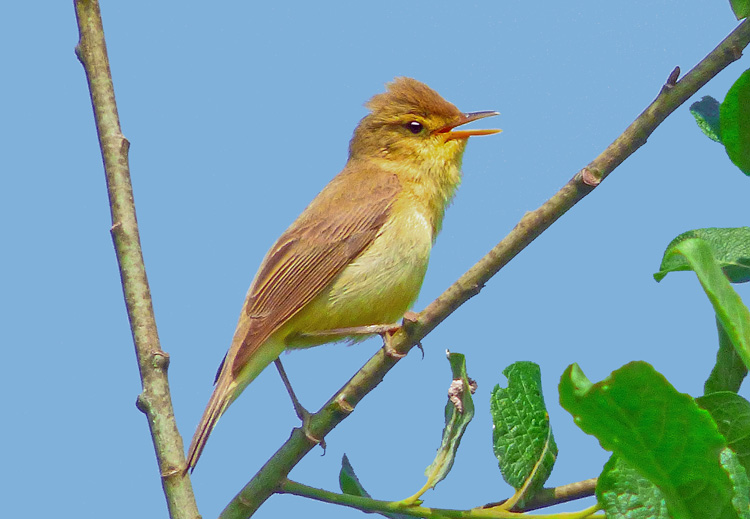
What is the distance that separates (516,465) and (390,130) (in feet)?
12.0

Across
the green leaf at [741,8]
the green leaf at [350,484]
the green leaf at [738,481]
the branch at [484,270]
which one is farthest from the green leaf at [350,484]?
the green leaf at [741,8]

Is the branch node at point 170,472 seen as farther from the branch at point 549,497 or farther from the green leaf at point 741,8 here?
the green leaf at point 741,8

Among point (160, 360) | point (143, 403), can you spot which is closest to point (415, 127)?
point (160, 360)

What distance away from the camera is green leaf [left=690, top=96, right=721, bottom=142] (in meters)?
2.60

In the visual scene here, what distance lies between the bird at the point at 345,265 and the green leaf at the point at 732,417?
2376 millimetres

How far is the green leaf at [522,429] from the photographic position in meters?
2.40

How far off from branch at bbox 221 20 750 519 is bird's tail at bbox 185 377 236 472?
0.49m

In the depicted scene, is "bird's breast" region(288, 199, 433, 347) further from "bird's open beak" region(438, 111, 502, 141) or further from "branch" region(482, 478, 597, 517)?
"branch" region(482, 478, 597, 517)

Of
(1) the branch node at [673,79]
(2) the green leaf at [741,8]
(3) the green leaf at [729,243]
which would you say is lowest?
(3) the green leaf at [729,243]

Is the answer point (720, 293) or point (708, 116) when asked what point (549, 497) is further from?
point (708, 116)

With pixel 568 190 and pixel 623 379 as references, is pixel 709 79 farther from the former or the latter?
pixel 623 379

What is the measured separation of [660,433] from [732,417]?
0.33 meters

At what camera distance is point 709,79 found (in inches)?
84.2

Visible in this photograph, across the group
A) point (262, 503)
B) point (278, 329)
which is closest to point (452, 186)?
point (278, 329)
